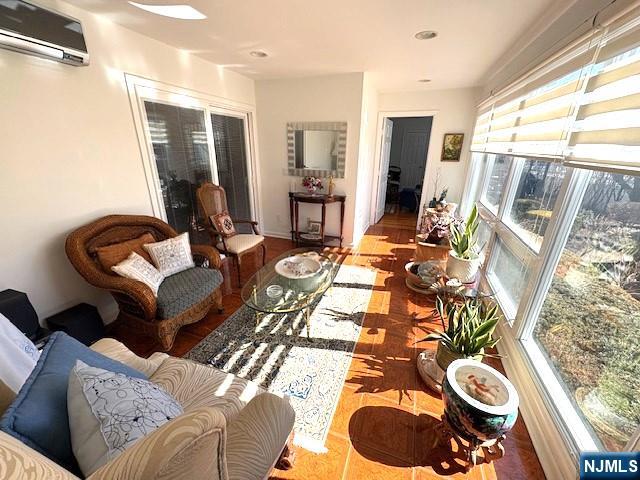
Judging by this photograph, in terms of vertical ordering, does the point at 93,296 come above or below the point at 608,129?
below

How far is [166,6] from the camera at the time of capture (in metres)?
1.69

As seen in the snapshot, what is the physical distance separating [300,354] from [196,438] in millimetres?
1401

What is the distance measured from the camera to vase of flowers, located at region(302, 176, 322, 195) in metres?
3.62

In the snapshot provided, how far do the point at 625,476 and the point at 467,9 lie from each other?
246 cm

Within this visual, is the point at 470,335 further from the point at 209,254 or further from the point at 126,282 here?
the point at 126,282

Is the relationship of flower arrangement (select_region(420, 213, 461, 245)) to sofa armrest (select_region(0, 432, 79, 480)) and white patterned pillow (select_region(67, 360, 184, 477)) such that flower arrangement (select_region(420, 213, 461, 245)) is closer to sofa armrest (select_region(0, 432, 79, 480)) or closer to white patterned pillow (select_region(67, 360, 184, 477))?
white patterned pillow (select_region(67, 360, 184, 477))

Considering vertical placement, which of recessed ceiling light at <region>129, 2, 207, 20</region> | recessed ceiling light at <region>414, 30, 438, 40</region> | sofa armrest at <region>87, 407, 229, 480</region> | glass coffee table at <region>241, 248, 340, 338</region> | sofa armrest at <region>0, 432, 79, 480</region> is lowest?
glass coffee table at <region>241, 248, 340, 338</region>

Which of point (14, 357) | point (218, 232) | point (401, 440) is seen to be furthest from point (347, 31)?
point (401, 440)

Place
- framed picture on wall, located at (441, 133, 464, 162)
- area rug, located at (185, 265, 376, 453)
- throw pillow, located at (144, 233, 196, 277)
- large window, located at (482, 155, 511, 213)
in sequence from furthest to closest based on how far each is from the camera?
framed picture on wall, located at (441, 133, 464, 162) → large window, located at (482, 155, 511, 213) → throw pillow, located at (144, 233, 196, 277) → area rug, located at (185, 265, 376, 453)

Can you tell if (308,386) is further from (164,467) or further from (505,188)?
(505,188)

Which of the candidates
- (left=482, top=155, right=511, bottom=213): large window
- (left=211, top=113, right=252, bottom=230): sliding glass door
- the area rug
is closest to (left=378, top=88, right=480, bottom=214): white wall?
(left=482, top=155, right=511, bottom=213): large window

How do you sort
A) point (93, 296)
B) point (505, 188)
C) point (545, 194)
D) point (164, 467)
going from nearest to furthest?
point (164, 467) → point (545, 194) → point (93, 296) → point (505, 188)

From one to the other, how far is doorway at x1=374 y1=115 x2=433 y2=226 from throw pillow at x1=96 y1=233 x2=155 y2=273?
4617 millimetres

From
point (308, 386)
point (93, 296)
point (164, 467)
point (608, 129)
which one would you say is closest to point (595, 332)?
point (608, 129)
